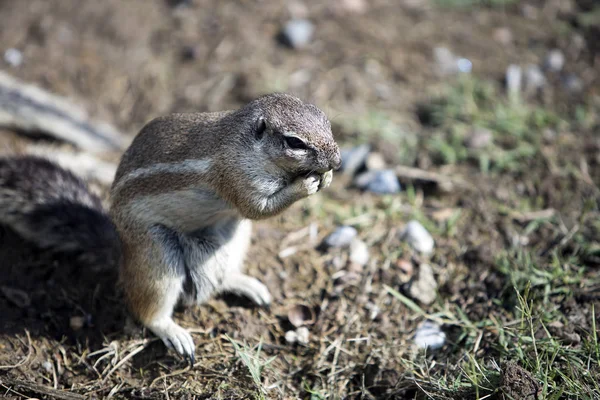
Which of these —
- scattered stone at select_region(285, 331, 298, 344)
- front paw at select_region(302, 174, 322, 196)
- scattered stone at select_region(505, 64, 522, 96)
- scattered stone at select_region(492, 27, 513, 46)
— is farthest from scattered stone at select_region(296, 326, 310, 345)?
scattered stone at select_region(492, 27, 513, 46)

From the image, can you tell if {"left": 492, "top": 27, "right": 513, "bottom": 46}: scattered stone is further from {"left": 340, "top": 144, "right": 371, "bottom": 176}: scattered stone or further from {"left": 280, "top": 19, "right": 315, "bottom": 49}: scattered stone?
{"left": 340, "top": 144, "right": 371, "bottom": 176}: scattered stone

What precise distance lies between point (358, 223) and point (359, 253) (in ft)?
1.03

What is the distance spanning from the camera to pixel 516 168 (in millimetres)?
4207

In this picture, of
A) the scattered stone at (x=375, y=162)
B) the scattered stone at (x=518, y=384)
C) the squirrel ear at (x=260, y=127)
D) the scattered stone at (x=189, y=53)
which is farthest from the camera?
the scattered stone at (x=189, y=53)

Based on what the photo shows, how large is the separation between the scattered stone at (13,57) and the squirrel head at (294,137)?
333cm

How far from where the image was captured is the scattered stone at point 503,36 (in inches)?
217

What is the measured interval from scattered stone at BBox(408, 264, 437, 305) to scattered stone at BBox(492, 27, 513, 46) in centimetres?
311

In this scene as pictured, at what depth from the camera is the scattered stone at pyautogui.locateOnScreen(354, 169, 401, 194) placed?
13.8ft

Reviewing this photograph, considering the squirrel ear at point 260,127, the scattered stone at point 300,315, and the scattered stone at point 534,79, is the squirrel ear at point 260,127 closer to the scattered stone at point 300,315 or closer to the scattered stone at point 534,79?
the scattered stone at point 300,315

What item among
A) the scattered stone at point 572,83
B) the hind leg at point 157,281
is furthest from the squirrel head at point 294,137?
the scattered stone at point 572,83

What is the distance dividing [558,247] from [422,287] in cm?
93

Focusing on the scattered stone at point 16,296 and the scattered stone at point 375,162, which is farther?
the scattered stone at point 375,162

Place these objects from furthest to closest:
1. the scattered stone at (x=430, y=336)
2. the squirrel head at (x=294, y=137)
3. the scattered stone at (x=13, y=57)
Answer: the scattered stone at (x=13, y=57)
the scattered stone at (x=430, y=336)
the squirrel head at (x=294, y=137)

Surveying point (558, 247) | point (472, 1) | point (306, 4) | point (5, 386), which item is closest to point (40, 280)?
point (5, 386)
